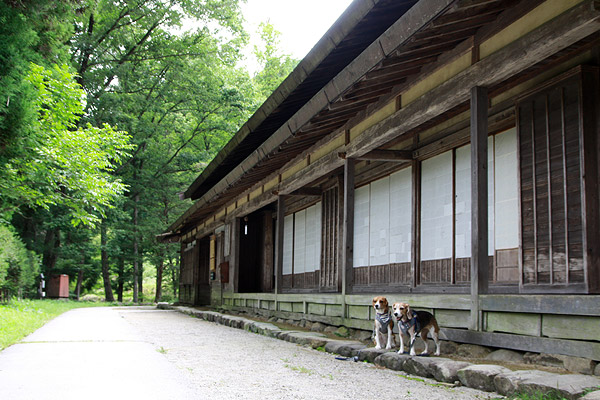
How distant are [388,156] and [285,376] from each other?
4.62 metres

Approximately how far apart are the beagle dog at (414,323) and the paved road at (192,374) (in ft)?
1.57

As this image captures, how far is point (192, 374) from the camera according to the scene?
5.62m

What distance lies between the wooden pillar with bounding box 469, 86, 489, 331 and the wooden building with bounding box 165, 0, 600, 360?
1 centimetres

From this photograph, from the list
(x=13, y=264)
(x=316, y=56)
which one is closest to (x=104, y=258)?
(x=13, y=264)

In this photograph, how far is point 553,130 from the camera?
614 cm

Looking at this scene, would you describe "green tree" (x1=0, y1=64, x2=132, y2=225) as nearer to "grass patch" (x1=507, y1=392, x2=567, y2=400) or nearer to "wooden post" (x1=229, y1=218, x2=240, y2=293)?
"wooden post" (x1=229, y1=218, x2=240, y2=293)

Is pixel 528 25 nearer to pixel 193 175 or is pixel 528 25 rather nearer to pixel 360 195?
pixel 360 195

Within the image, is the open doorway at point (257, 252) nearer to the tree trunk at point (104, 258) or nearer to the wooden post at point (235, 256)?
the wooden post at point (235, 256)

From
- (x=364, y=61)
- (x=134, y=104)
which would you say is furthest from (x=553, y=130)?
(x=134, y=104)

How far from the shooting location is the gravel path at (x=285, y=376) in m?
4.56

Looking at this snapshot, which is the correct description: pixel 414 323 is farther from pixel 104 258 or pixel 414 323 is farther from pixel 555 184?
pixel 104 258

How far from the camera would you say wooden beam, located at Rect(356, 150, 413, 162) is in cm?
892

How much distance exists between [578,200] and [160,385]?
14.9 ft

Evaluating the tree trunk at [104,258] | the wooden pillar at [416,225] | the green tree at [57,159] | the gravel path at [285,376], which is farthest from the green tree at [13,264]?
the wooden pillar at [416,225]
